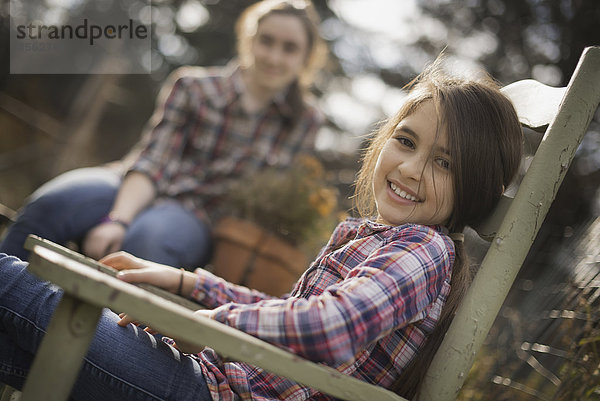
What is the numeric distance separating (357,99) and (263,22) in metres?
2.58

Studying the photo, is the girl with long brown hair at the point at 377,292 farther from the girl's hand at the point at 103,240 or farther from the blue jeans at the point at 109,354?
the girl's hand at the point at 103,240

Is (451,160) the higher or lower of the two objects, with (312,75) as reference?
lower

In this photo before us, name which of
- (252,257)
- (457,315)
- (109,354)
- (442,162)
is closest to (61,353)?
(109,354)

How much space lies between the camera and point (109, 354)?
92 cm

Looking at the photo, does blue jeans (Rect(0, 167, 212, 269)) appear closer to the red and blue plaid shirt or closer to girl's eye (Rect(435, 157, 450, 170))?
the red and blue plaid shirt

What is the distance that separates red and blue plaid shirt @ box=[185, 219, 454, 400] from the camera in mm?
822

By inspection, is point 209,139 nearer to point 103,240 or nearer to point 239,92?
point 239,92

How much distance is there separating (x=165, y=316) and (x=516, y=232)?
67 cm

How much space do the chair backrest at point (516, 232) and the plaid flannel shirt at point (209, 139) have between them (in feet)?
4.70

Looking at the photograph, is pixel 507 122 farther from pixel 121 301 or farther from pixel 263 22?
pixel 263 22

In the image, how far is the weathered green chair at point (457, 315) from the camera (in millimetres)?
671

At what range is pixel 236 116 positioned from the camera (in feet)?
7.76

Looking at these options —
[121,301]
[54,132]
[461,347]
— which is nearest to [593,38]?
[461,347]

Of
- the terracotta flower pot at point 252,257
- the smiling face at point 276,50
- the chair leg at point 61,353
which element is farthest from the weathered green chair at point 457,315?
the smiling face at point 276,50
